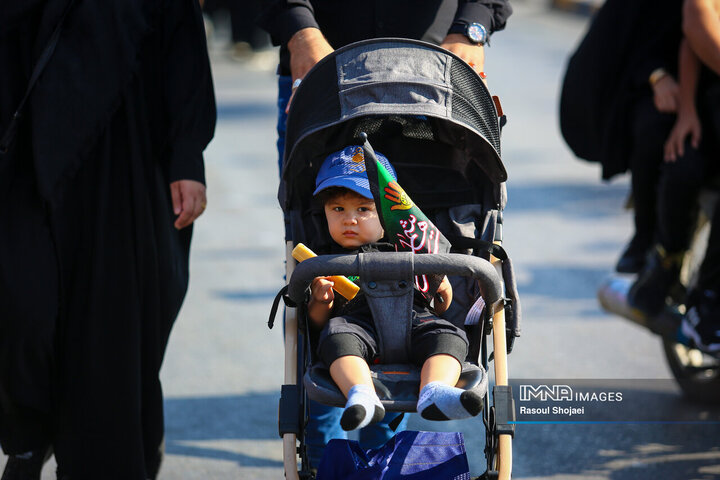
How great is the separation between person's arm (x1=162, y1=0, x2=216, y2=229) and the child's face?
0.60 m

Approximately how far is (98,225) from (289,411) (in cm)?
102

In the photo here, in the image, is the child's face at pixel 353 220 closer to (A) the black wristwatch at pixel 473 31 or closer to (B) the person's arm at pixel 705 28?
(A) the black wristwatch at pixel 473 31

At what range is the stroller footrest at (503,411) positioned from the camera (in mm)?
2805

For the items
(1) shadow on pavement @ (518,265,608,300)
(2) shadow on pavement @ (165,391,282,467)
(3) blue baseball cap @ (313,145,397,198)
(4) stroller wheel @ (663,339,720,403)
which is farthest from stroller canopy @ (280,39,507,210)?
(1) shadow on pavement @ (518,265,608,300)

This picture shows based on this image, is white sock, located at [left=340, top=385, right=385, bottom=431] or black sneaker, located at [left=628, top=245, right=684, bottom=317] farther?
black sneaker, located at [left=628, top=245, right=684, bottom=317]

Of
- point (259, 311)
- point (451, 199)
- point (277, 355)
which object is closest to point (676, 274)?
point (451, 199)

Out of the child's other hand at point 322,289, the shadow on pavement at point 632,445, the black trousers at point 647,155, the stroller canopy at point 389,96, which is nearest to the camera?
the child's other hand at point 322,289

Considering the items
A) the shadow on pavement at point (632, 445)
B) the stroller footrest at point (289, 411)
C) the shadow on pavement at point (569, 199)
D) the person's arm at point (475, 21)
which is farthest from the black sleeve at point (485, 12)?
the shadow on pavement at point (569, 199)

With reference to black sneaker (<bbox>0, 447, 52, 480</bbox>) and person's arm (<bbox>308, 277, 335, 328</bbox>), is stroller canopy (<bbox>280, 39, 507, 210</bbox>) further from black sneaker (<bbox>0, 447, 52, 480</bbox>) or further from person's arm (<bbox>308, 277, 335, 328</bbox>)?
black sneaker (<bbox>0, 447, 52, 480</bbox>)

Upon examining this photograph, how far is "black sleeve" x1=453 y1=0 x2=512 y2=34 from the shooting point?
358 centimetres

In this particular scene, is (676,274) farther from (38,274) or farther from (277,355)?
(38,274)

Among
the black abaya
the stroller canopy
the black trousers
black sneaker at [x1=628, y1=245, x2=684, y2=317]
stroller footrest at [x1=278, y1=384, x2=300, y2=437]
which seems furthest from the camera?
black sneaker at [x1=628, y1=245, x2=684, y2=317]

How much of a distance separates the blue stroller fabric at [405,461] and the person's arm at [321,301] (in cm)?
42

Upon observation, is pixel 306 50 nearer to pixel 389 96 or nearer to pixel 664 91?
pixel 389 96
